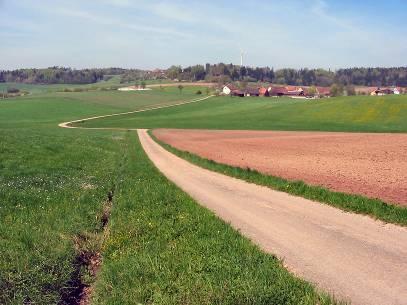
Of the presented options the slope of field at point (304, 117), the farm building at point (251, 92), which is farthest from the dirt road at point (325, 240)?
the farm building at point (251, 92)

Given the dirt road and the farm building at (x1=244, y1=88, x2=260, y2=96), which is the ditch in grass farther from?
the farm building at (x1=244, y1=88, x2=260, y2=96)

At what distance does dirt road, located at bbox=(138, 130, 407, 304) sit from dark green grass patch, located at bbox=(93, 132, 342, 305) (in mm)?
687

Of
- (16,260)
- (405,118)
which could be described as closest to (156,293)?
(16,260)

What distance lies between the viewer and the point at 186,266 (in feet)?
29.5

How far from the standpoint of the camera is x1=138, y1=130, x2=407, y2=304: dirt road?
8.08 meters

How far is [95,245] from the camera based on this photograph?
441 inches

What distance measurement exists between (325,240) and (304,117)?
8178 centimetres

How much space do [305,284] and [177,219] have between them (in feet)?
18.8

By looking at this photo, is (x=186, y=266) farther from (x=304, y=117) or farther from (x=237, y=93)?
(x=237, y=93)

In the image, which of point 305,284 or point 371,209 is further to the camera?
point 371,209

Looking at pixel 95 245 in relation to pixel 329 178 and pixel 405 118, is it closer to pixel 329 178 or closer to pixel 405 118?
pixel 329 178

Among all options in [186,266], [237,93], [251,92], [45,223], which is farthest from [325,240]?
[251,92]

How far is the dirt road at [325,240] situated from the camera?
8078 mm

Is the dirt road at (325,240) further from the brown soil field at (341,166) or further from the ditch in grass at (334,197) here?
the brown soil field at (341,166)
